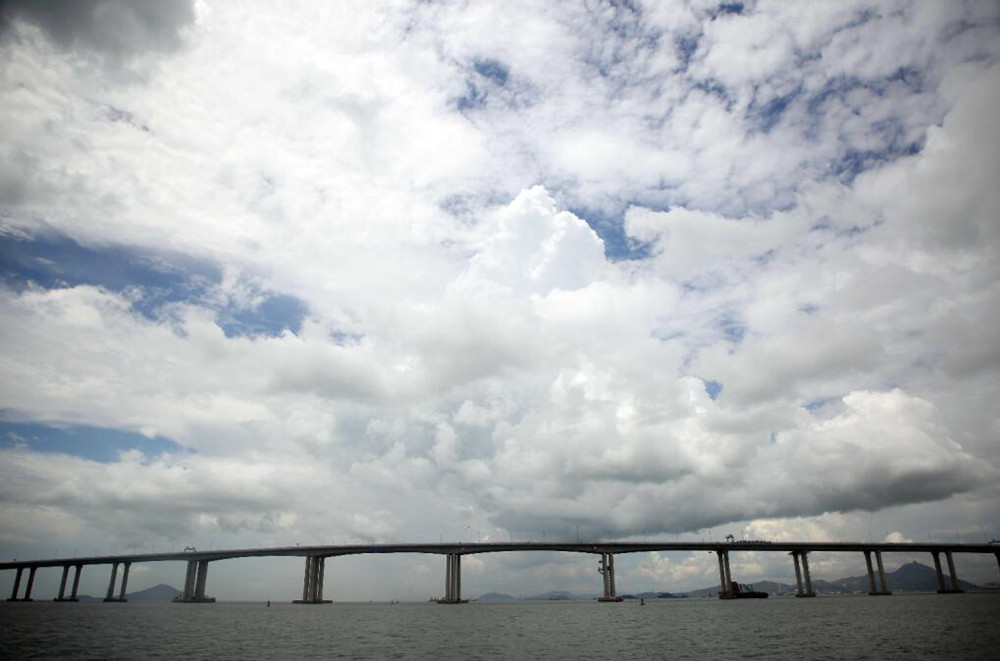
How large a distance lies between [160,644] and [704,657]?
190 feet

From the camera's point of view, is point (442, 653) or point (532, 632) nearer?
point (442, 653)

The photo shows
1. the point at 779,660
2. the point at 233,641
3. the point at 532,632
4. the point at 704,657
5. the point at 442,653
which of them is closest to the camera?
the point at 779,660

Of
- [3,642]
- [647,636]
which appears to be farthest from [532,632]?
[3,642]

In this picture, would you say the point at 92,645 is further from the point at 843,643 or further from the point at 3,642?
the point at 843,643

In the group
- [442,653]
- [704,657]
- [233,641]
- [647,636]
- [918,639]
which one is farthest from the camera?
[647,636]

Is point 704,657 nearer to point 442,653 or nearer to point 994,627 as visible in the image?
point 442,653

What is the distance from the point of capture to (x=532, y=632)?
86.6 metres

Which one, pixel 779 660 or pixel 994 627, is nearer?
pixel 779 660

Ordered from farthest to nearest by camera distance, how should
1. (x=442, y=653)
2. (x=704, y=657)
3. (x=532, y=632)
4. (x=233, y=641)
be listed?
(x=532, y=632)
(x=233, y=641)
(x=442, y=653)
(x=704, y=657)

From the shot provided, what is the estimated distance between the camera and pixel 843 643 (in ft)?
202

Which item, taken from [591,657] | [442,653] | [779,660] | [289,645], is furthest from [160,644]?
[779,660]

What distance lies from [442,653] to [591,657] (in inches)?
590

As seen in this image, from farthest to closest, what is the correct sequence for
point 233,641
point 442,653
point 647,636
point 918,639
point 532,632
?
point 532,632 < point 647,636 < point 233,641 < point 918,639 < point 442,653

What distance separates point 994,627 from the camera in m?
71.3
